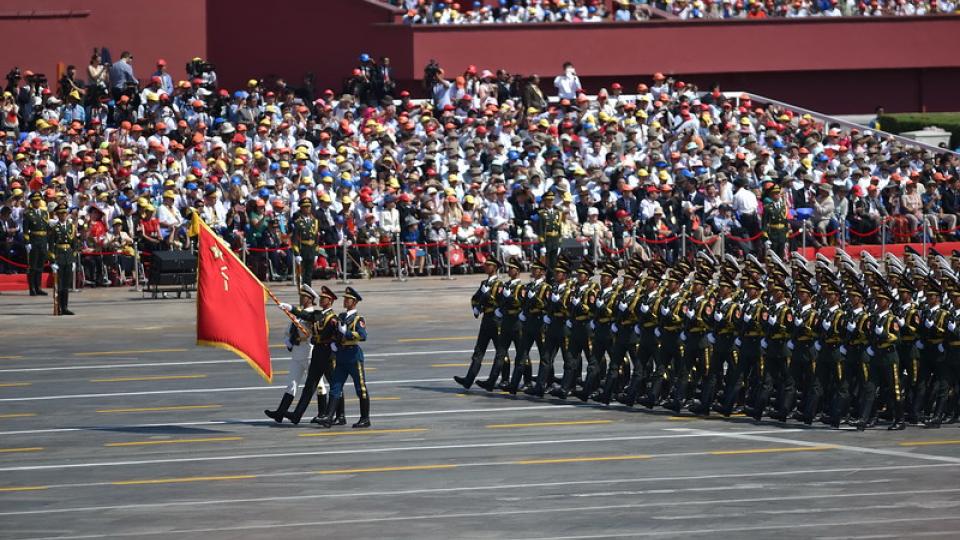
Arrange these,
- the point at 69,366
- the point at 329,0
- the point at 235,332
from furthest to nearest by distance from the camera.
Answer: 1. the point at 329,0
2. the point at 69,366
3. the point at 235,332

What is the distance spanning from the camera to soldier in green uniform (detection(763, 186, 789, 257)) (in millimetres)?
34938

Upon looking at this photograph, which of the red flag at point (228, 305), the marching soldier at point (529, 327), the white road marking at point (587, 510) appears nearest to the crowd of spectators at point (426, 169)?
the marching soldier at point (529, 327)

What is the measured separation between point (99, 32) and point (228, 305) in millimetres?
23698

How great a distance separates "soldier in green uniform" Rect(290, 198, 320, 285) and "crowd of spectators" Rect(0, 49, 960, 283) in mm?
1538

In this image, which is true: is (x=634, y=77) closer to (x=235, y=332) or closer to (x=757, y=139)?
(x=757, y=139)

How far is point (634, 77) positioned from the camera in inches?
1769

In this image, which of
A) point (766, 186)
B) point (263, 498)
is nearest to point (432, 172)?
point (766, 186)

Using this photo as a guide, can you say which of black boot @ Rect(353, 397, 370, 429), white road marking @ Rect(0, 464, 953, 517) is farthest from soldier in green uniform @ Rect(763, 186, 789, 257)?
white road marking @ Rect(0, 464, 953, 517)

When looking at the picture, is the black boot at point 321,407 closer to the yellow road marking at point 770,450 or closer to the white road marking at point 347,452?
the white road marking at point 347,452

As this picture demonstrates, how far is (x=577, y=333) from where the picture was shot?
23203 mm

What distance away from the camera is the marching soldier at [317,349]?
20.7 m

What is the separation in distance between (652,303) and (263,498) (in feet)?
22.7

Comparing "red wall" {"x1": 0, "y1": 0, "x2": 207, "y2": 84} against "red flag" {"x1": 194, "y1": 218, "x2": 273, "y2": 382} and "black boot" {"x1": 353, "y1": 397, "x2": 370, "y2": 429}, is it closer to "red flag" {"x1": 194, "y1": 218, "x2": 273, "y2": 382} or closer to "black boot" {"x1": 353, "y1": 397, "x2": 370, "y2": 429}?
"red flag" {"x1": 194, "y1": 218, "x2": 273, "y2": 382}

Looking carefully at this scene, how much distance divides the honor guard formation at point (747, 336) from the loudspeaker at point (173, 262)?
32.9 ft
